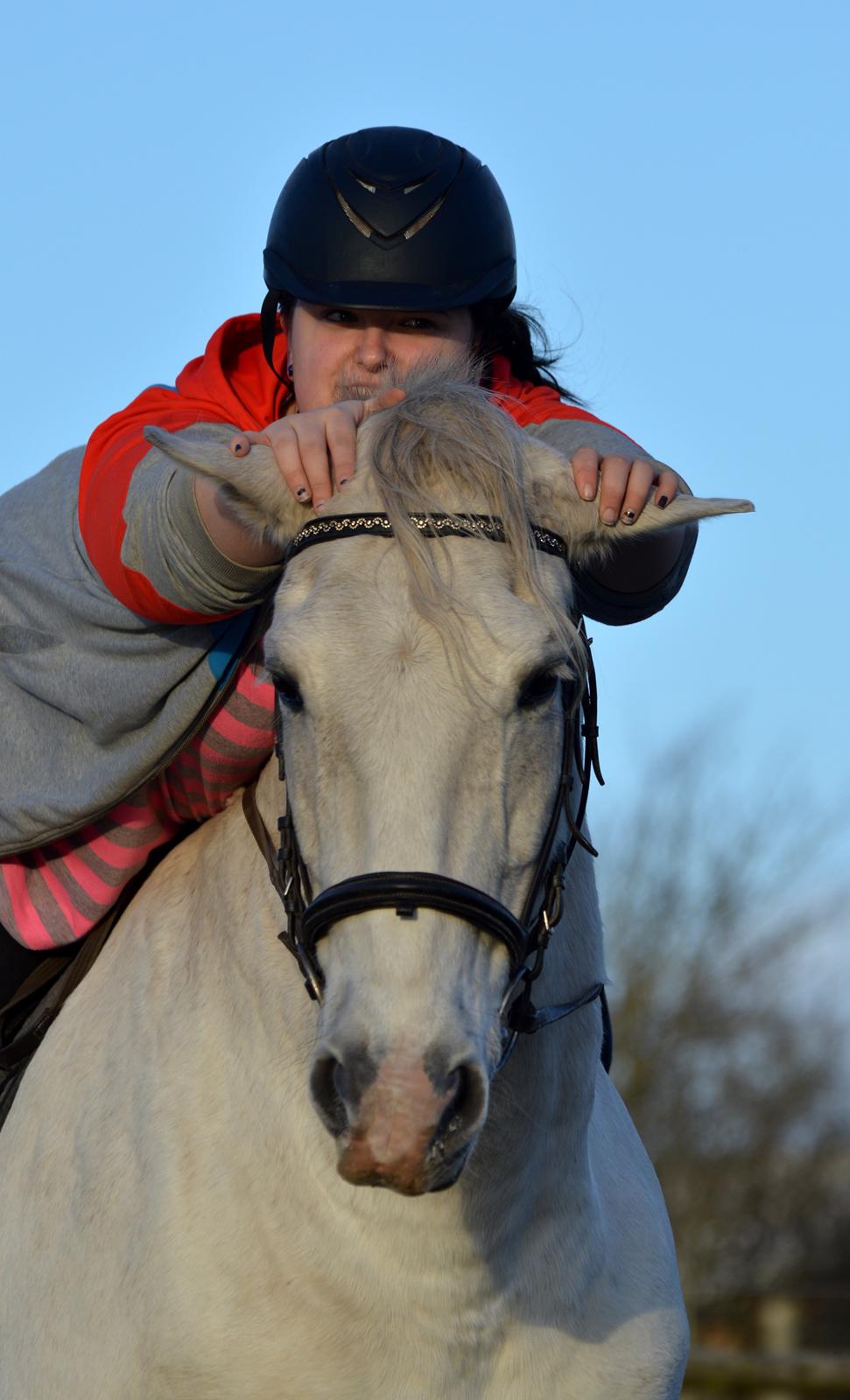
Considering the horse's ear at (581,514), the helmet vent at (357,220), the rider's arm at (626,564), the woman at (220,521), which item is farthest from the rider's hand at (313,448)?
the helmet vent at (357,220)

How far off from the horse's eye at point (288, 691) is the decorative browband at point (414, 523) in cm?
28

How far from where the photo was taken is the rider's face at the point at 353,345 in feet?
13.1

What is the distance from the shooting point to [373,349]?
13.1 ft

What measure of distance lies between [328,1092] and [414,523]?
0.99 m

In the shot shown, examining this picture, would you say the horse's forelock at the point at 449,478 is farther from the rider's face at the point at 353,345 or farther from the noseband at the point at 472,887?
the rider's face at the point at 353,345

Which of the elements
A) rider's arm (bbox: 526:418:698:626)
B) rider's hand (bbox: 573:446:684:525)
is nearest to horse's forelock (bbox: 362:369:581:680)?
rider's hand (bbox: 573:446:684:525)

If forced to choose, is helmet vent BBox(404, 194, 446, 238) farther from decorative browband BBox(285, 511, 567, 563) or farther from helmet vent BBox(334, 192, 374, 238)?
decorative browband BBox(285, 511, 567, 563)

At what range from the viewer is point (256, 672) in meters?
3.69

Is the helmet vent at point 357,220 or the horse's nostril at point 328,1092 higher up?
the helmet vent at point 357,220

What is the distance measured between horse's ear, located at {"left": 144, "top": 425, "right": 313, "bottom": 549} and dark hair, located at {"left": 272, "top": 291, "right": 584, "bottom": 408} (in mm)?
1210

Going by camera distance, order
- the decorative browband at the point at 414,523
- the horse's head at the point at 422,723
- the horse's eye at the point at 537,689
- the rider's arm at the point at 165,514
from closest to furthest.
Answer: the horse's head at the point at 422,723, the horse's eye at the point at 537,689, the decorative browband at the point at 414,523, the rider's arm at the point at 165,514

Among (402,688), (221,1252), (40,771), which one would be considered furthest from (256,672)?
(221,1252)

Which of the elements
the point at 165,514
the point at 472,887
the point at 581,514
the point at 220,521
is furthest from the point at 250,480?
the point at 472,887

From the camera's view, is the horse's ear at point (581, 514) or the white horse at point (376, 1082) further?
the horse's ear at point (581, 514)
